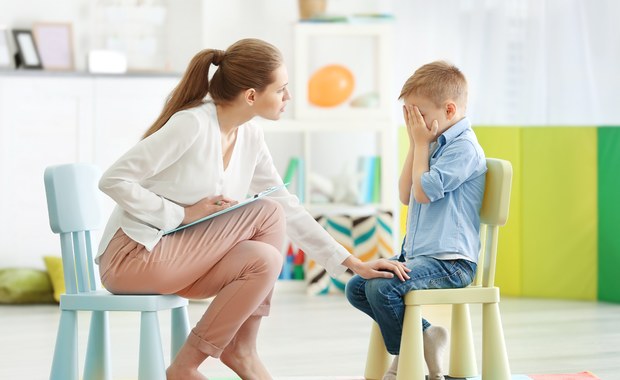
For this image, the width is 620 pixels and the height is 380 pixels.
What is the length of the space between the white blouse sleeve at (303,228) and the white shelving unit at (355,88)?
238cm

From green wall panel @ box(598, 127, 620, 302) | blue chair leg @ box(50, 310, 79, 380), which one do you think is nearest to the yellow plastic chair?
blue chair leg @ box(50, 310, 79, 380)

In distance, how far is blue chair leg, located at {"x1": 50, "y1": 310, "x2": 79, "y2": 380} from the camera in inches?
86.6

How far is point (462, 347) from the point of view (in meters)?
2.60

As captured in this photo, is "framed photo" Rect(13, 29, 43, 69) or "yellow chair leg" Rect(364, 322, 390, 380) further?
"framed photo" Rect(13, 29, 43, 69)

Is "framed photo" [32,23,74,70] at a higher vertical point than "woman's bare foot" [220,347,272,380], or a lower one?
higher

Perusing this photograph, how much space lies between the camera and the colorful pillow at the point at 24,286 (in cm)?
445

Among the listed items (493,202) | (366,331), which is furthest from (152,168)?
(366,331)

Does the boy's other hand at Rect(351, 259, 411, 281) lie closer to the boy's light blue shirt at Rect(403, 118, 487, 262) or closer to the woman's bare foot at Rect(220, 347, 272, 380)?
the boy's light blue shirt at Rect(403, 118, 487, 262)

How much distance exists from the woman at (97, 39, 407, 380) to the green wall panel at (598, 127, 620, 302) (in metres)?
2.46

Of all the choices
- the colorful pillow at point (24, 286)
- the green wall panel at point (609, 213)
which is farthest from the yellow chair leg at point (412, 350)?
the colorful pillow at point (24, 286)

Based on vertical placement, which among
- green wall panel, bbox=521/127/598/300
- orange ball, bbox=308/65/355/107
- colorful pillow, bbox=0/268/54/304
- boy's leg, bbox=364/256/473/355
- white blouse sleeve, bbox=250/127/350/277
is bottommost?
colorful pillow, bbox=0/268/54/304

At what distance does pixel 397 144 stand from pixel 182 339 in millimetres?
2681

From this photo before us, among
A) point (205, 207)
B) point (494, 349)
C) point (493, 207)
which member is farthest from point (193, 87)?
point (494, 349)

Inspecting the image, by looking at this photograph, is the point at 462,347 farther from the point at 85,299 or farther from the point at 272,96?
the point at 85,299
